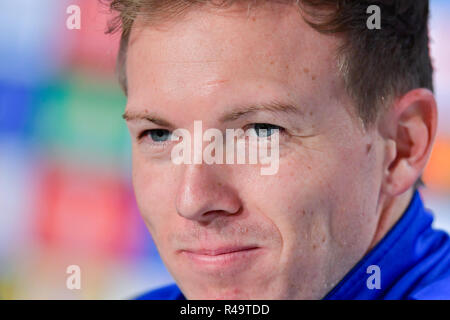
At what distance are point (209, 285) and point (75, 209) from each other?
2.04 metres

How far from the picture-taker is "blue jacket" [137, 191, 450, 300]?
1403mm

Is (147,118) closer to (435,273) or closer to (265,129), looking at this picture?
(265,129)

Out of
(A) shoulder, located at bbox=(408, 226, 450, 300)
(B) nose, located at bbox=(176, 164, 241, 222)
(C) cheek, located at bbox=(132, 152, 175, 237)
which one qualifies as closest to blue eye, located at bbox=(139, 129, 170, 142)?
(C) cheek, located at bbox=(132, 152, 175, 237)

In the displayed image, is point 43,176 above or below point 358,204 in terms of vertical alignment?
above

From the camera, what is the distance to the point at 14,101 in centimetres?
321

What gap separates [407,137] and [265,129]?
0.37 meters

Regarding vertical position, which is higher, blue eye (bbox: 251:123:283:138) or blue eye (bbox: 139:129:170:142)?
blue eye (bbox: 139:129:170:142)

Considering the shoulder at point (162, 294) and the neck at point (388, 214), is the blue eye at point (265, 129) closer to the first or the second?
the neck at point (388, 214)

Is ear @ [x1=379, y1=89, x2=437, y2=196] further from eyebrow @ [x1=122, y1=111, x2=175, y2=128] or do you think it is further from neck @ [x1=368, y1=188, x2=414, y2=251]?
eyebrow @ [x1=122, y1=111, x2=175, y2=128]

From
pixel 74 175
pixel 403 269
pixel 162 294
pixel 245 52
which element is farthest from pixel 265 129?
pixel 74 175

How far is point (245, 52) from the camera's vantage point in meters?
1.28

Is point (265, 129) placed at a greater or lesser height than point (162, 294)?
greater
